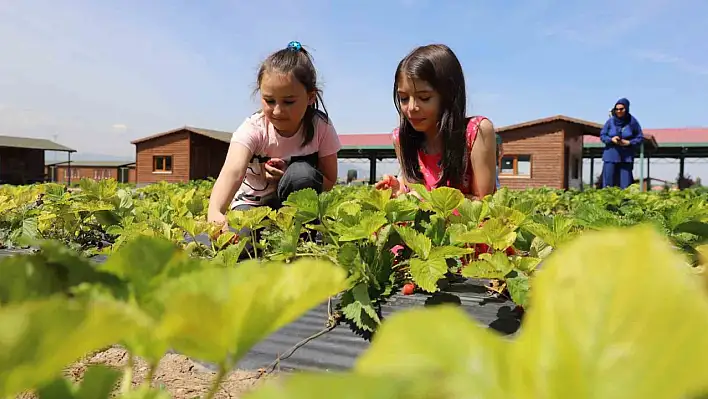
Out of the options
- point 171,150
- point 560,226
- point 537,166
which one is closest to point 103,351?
point 560,226

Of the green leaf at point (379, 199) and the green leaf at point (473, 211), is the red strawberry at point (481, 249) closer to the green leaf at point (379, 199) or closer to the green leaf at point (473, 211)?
the green leaf at point (473, 211)

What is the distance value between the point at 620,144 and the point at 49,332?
9812mm

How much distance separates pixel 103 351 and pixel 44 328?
156 centimetres

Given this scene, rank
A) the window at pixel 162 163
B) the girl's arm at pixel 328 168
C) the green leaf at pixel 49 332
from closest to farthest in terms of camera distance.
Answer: the green leaf at pixel 49 332 → the girl's arm at pixel 328 168 → the window at pixel 162 163

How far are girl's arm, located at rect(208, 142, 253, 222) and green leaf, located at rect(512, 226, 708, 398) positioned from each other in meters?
2.01

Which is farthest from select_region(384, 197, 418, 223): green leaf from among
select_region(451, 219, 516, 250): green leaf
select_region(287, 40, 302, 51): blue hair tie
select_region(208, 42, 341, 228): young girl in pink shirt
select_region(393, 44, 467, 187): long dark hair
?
select_region(287, 40, 302, 51): blue hair tie

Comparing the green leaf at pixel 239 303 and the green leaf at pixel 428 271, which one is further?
the green leaf at pixel 428 271

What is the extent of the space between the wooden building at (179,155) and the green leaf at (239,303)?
69.0 ft

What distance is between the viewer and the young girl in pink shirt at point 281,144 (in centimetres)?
241

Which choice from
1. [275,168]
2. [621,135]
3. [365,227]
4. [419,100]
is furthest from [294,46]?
[621,135]

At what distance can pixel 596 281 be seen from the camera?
0.65 ft

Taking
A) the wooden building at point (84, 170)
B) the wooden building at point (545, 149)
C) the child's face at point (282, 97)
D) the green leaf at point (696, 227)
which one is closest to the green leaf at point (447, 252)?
the green leaf at point (696, 227)

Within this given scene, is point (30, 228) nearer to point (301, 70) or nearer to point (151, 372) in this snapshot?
point (301, 70)

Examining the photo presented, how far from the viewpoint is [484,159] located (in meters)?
2.57
